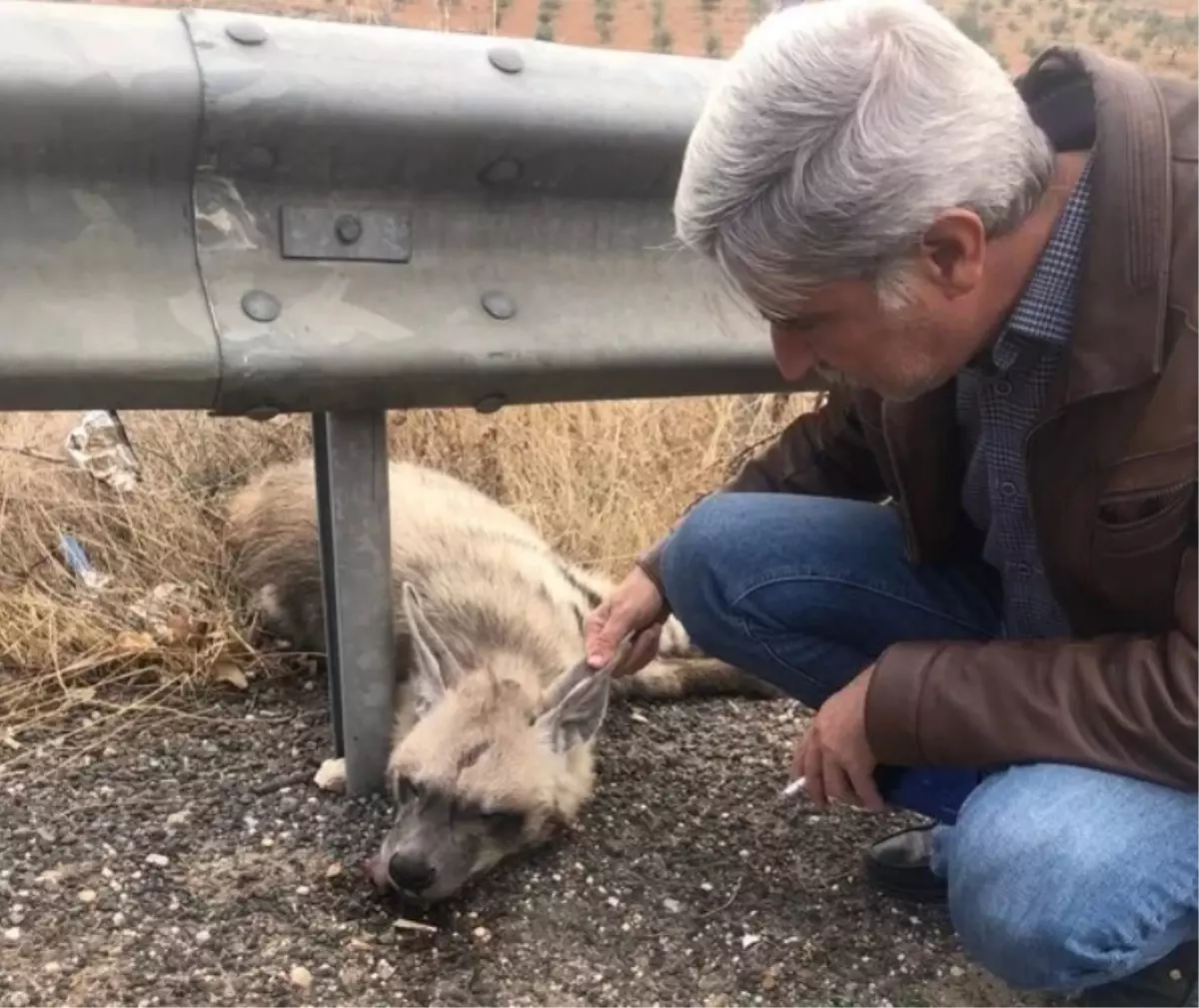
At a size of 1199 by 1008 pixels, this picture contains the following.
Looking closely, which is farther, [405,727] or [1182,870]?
[405,727]

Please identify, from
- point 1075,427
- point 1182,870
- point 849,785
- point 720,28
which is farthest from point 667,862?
point 720,28

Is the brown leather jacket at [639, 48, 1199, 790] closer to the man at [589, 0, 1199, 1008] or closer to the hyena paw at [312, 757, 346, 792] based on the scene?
the man at [589, 0, 1199, 1008]

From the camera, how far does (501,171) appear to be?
2955 mm

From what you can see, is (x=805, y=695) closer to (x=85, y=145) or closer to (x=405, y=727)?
(x=405, y=727)

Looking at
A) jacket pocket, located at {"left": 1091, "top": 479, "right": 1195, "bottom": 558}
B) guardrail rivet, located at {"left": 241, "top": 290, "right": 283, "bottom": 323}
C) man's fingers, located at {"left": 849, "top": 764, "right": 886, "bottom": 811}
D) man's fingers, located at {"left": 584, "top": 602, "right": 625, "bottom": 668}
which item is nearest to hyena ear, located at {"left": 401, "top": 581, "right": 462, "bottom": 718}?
man's fingers, located at {"left": 584, "top": 602, "right": 625, "bottom": 668}

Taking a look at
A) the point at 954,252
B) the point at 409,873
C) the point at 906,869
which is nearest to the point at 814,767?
the point at 906,869

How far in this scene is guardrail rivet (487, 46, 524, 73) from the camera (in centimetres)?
290

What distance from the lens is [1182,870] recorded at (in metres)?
2.44

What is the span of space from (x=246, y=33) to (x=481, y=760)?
1.75 metres

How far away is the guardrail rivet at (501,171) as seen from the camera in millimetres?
2941

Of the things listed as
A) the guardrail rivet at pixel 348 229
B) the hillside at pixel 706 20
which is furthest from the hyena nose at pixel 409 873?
the hillside at pixel 706 20

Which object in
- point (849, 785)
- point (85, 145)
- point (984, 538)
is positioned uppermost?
point (85, 145)

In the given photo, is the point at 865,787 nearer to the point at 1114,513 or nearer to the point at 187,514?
the point at 1114,513

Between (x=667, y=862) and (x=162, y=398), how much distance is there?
147 cm
